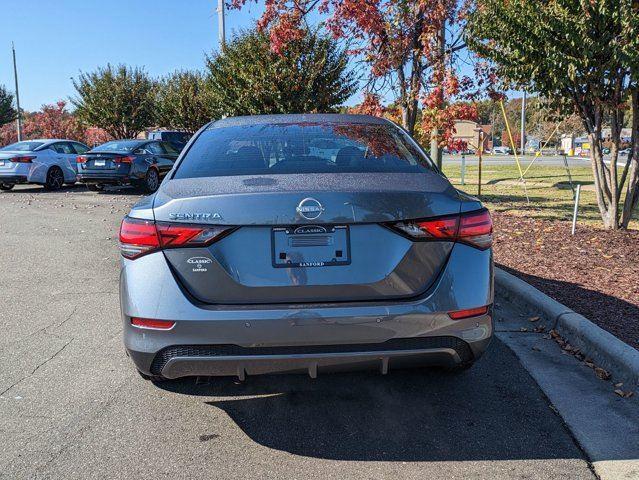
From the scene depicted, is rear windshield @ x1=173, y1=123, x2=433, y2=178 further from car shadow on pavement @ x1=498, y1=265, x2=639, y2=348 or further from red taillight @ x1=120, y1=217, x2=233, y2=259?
car shadow on pavement @ x1=498, y1=265, x2=639, y2=348

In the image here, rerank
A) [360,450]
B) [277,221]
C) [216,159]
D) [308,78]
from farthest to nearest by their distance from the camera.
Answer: [308,78]
[216,159]
[360,450]
[277,221]

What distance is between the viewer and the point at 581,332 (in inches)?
168

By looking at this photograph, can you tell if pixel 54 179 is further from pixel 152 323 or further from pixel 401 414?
pixel 401 414

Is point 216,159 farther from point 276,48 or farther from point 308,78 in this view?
point 308,78

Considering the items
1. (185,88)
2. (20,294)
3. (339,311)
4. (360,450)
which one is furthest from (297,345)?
(185,88)

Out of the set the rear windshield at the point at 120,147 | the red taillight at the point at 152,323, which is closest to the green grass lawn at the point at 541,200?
the red taillight at the point at 152,323

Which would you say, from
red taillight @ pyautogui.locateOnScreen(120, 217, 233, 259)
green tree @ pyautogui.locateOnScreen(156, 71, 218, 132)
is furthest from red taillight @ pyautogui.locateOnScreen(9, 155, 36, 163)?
red taillight @ pyautogui.locateOnScreen(120, 217, 233, 259)

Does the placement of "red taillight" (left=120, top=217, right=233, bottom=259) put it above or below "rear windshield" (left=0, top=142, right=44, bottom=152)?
below

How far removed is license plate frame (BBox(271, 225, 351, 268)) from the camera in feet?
9.18

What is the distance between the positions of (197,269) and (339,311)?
0.71 metres

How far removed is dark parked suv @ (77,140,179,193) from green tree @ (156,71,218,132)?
345 inches

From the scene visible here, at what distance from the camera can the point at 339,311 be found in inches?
110

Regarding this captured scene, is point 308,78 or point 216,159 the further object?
point 308,78

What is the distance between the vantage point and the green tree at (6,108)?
1763 inches
